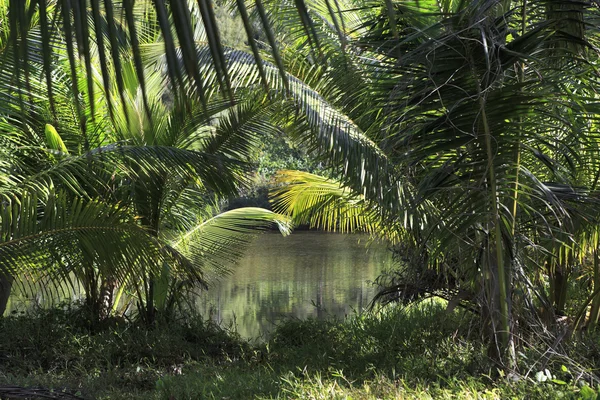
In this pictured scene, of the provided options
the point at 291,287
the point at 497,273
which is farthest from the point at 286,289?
the point at 497,273

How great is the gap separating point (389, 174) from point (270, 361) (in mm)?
2299

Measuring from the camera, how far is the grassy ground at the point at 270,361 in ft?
14.4

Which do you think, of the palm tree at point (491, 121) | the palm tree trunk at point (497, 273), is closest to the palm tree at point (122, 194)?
the palm tree at point (491, 121)

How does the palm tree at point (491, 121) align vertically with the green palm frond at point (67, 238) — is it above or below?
above

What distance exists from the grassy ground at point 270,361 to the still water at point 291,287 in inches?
36.2

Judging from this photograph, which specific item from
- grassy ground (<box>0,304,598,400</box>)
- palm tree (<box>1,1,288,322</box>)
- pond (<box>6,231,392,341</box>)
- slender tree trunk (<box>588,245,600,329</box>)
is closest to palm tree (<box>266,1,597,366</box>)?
grassy ground (<box>0,304,598,400</box>)

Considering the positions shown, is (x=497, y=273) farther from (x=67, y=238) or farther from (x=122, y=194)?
(x=122, y=194)

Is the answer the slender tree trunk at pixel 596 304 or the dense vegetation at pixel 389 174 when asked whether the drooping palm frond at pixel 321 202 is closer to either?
the dense vegetation at pixel 389 174

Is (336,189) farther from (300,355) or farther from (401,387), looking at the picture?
(401,387)

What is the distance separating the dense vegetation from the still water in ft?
5.34

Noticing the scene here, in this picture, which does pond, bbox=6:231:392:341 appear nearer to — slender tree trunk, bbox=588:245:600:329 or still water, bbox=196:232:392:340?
still water, bbox=196:232:392:340

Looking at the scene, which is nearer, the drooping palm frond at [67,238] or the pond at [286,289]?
the drooping palm frond at [67,238]

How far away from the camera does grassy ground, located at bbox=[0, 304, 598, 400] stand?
439 cm

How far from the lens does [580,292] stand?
27.1 ft
